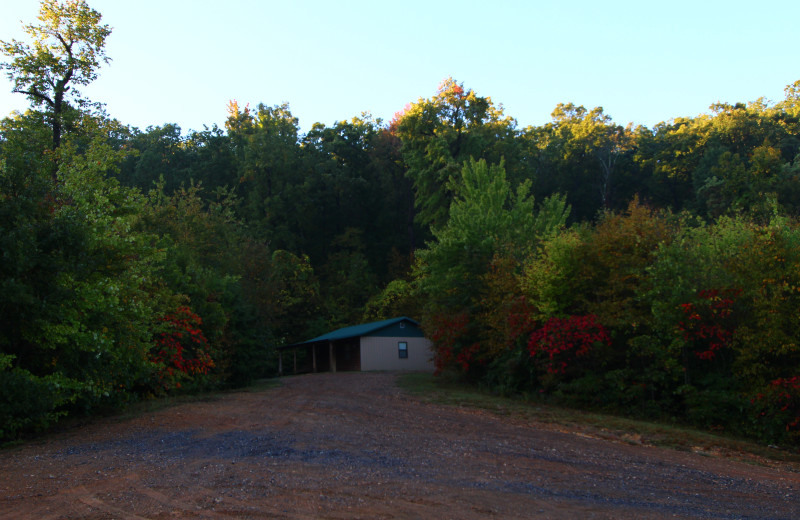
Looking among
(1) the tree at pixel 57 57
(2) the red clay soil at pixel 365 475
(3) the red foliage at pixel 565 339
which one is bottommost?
(2) the red clay soil at pixel 365 475

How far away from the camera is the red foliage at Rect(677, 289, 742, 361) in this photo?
14664 mm

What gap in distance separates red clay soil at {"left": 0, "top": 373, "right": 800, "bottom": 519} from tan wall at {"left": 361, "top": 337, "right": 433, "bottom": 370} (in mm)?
24317

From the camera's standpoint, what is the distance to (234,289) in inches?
1053

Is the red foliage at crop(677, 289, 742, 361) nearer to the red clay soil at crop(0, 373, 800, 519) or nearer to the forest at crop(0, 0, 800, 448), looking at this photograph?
the forest at crop(0, 0, 800, 448)

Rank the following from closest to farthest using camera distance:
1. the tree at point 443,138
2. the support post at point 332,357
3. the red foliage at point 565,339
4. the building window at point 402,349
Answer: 1. the red foliage at point 565,339
2. the building window at point 402,349
3. the support post at point 332,357
4. the tree at point 443,138

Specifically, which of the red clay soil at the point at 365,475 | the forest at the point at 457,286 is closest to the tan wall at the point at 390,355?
the forest at the point at 457,286

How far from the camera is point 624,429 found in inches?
524

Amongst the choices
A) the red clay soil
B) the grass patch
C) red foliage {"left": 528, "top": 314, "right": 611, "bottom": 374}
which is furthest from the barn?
the red clay soil

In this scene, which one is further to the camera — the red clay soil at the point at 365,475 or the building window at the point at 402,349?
the building window at the point at 402,349

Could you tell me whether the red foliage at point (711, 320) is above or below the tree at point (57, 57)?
below

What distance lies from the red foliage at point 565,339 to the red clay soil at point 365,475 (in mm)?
4747

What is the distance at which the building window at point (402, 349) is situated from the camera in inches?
1501

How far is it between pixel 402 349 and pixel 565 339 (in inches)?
852

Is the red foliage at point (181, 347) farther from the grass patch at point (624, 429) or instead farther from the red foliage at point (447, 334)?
the red foliage at point (447, 334)
